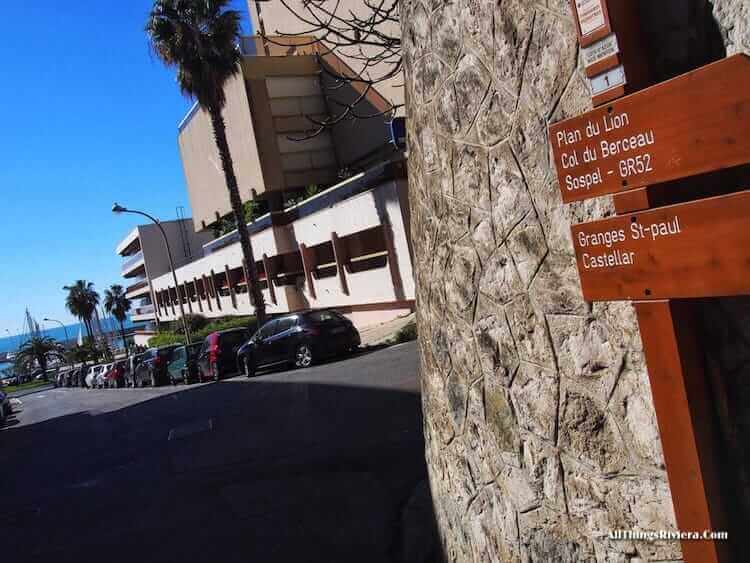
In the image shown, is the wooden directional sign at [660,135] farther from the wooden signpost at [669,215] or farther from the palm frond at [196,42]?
the palm frond at [196,42]

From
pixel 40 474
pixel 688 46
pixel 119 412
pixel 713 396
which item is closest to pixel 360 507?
pixel 713 396

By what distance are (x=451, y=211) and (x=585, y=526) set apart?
1.77m

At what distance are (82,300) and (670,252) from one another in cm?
8760

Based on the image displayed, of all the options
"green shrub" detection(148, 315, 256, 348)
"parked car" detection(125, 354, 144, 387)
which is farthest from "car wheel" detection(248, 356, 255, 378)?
"parked car" detection(125, 354, 144, 387)

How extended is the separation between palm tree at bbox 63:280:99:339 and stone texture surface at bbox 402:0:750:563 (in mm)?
85261

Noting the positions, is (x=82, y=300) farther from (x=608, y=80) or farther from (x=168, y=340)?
(x=608, y=80)

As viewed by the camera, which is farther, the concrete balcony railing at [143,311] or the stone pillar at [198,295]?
the concrete balcony railing at [143,311]

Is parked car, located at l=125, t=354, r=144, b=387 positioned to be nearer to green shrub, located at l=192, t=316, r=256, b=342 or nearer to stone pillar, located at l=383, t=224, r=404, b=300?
green shrub, located at l=192, t=316, r=256, b=342

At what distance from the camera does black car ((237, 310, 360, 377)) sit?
1756 cm

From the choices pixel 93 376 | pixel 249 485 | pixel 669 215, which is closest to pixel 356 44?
pixel 249 485

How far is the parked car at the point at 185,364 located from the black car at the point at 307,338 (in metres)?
6.39

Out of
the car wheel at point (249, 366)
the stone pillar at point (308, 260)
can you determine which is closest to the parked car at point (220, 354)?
the car wheel at point (249, 366)

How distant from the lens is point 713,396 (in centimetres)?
250
